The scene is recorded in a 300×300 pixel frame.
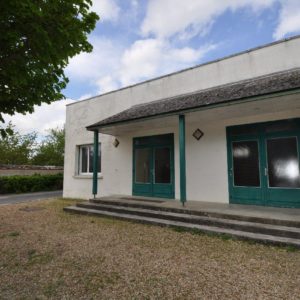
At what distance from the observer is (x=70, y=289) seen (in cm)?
290

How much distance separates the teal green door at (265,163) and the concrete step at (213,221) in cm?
197

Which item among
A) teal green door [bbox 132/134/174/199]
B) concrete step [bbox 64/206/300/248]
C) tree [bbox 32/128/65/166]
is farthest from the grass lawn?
tree [bbox 32/128/65/166]

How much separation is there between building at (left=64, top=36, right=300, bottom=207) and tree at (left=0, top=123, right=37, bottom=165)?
20817 mm

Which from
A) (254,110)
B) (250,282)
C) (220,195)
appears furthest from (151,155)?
(250,282)

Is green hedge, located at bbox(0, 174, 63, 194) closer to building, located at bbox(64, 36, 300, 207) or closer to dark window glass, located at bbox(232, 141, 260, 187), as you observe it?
building, located at bbox(64, 36, 300, 207)

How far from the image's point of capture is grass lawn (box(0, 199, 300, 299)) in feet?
9.28

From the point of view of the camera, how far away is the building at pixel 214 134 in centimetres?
635

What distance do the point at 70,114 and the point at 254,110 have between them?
959 cm

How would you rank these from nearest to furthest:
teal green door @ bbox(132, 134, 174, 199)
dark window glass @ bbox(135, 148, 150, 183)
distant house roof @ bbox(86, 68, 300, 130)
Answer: distant house roof @ bbox(86, 68, 300, 130) → teal green door @ bbox(132, 134, 174, 199) → dark window glass @ bbox(135, 148, 150, 183)

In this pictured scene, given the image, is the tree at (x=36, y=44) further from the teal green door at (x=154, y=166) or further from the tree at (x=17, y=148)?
the tree at (x=17, y=148)

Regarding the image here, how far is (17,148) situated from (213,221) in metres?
28.7

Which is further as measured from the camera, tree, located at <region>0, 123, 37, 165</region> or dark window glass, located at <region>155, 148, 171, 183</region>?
tree, located at <region>0, 123, 37, 165</region>

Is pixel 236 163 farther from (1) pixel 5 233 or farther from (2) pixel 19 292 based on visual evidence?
(1) pixel 5 233

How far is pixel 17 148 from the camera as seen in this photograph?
27.5 m
